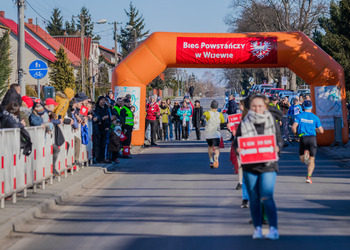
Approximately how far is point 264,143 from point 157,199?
14.0ft

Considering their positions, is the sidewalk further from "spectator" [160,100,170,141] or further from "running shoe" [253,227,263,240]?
"spectator" [160,100,170,141]

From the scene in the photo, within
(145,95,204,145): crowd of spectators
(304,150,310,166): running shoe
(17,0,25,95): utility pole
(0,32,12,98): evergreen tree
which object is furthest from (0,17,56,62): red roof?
(304,150,310,166): running shoe

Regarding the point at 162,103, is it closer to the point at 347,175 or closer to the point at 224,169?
the point at 224,169

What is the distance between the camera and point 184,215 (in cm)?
973

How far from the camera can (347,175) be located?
50.9 ft

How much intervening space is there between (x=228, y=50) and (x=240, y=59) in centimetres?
55

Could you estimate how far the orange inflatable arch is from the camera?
76.8 feet

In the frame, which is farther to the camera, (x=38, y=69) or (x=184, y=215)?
(x=38, y=69)

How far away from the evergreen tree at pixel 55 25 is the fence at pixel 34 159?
112 m

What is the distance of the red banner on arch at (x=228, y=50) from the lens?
24.1 meters

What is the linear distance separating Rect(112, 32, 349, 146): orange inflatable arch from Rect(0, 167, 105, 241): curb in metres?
9.82

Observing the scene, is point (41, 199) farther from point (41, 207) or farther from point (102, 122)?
point (102, 122)

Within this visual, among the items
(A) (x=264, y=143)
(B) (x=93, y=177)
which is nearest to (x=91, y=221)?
(A) (x=264, y=143)

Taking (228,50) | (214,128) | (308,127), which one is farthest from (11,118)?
(228,50)
